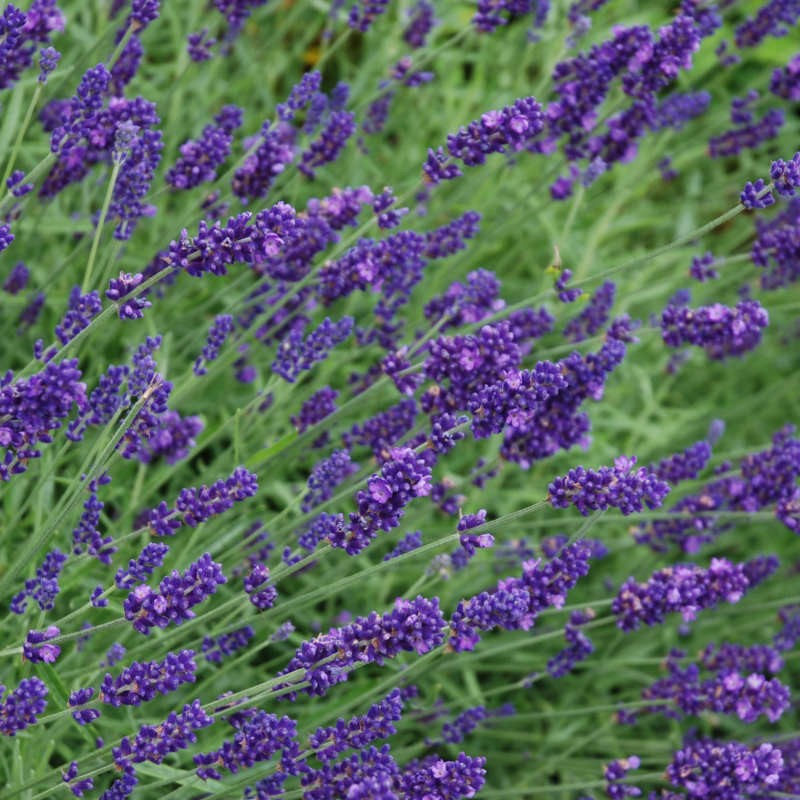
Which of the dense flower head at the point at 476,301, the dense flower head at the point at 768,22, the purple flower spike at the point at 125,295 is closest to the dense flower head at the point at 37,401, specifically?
the purple flower spike at the point at 125,295

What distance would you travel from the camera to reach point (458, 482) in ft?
11.3

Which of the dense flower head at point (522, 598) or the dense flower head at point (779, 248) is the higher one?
the dense flower head at point (779, 248)

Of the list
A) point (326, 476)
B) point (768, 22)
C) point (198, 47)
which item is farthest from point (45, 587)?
point (768, 22)

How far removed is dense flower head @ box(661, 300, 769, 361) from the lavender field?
0.03ft

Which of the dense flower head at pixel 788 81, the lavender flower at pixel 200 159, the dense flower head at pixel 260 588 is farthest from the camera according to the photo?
the dense flower head at pixel 788 81

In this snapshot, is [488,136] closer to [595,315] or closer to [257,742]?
[595,315]

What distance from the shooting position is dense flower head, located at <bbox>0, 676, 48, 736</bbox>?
7.99 ft

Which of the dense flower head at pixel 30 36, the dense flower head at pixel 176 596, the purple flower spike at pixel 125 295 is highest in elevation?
the dense flower head at pixel 30 36

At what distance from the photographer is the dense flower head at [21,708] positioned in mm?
2436

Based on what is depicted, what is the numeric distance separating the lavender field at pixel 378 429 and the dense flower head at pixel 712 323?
1 cm

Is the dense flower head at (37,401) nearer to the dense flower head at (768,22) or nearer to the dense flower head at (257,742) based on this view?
the dense flower head at (257,742)

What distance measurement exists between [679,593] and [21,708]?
4.75 feet

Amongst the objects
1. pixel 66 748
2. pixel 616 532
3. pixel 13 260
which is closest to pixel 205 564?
pixel 66 748

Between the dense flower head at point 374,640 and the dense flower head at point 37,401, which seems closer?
the dense flower head at point 37,401
